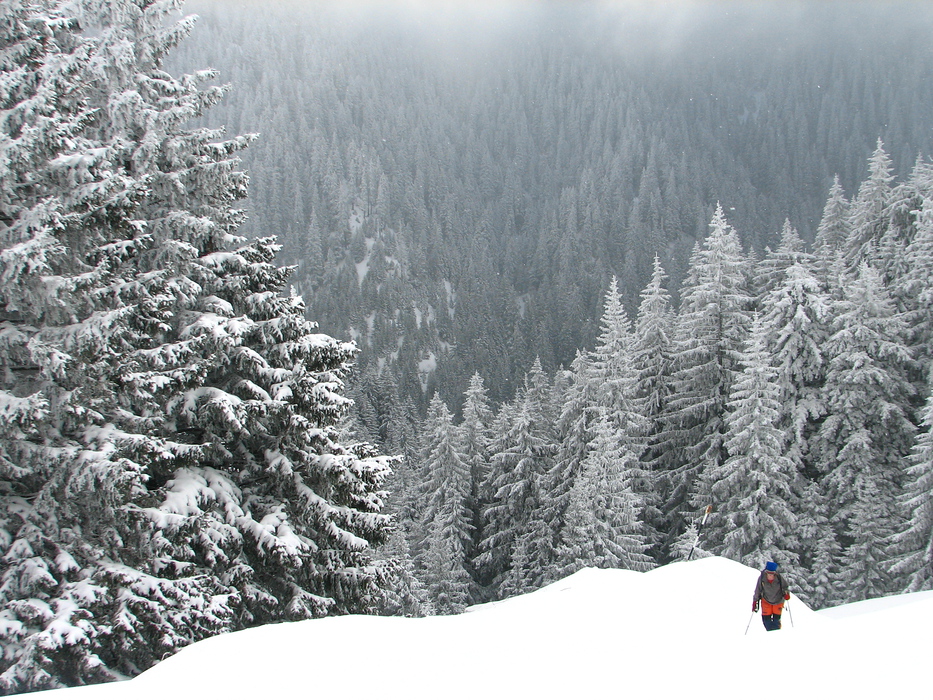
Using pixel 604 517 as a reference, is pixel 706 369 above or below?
above

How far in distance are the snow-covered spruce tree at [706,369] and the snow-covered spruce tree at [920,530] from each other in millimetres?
6686

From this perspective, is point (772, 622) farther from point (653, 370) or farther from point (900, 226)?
point (900, 226)

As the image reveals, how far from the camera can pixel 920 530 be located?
20922mm

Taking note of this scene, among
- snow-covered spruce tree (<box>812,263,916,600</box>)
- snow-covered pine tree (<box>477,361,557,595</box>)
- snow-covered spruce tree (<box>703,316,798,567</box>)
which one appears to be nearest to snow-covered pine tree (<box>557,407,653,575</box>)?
snow-covered spruce tree (<box>703,316,798,567</box>)

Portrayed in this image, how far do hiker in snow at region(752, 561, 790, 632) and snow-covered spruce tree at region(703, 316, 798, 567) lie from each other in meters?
14.9

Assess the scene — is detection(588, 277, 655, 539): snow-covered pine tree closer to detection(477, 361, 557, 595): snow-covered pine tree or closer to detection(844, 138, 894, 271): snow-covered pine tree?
detection(477, 361, 557, 595): snow-covered pine tree

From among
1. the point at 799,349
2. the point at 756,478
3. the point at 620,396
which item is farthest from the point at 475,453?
the point at 799,349

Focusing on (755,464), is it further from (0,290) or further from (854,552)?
(0,290)

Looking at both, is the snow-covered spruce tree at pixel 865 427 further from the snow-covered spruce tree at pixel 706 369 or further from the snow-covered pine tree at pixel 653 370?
the snow-covered pine tree at pixel 653 370

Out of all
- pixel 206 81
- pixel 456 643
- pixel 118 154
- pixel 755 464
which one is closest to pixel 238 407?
pixel 118 154

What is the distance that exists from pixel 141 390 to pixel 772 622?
9619 millimetres

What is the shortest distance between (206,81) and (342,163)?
194 metres

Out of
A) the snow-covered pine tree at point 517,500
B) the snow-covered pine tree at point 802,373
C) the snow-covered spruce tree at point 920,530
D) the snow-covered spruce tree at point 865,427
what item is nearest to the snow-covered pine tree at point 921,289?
the snow-covered spruce tree at point 865,427

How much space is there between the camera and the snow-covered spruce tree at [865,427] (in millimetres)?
23344
